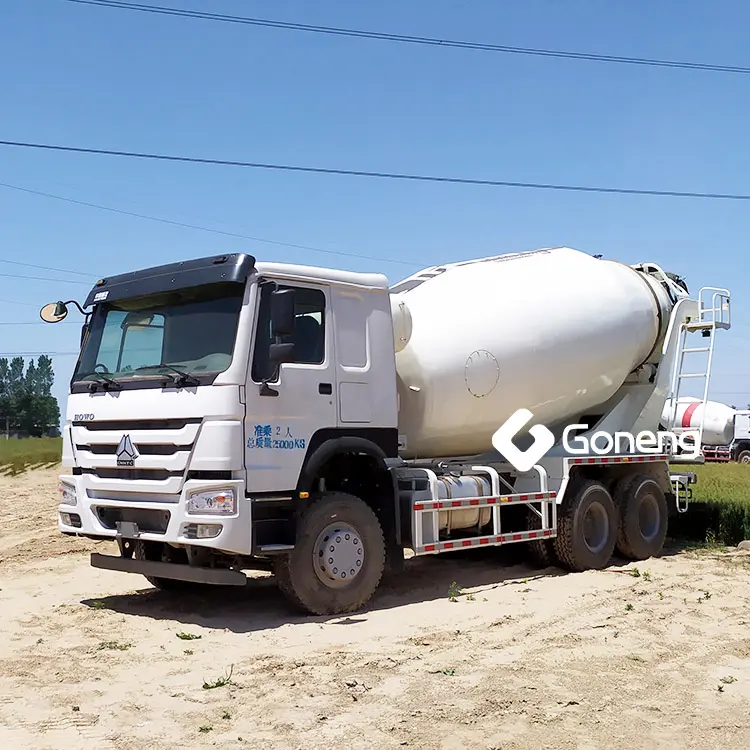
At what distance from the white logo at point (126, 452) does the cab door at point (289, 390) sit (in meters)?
1.13

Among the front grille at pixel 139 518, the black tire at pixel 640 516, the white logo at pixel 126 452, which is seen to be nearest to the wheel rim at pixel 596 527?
the black tire at pixel 640 516

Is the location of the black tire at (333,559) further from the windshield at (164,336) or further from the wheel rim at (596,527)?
the wheel rim at (596,527)

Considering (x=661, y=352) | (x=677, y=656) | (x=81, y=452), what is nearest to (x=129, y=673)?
(x=81, y=452)

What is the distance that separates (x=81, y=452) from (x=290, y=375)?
87.7 inches

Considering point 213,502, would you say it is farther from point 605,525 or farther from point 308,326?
point 605,525

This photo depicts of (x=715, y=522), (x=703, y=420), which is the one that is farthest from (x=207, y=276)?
(x=715, y=522)

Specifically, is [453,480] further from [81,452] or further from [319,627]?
[81,452]

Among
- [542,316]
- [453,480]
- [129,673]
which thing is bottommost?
[129,673]

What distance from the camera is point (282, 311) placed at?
8.09 m

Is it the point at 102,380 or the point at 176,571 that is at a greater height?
the point at 102,380

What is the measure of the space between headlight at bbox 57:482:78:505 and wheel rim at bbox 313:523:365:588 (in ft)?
7.97

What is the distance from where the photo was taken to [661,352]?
13078 millimetres

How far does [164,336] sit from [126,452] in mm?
1101

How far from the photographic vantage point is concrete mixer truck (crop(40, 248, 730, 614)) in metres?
8.16
